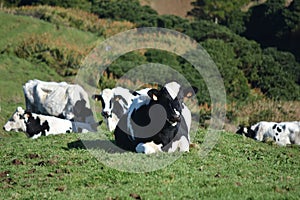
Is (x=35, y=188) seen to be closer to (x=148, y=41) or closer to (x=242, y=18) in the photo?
(x=148, y=41)

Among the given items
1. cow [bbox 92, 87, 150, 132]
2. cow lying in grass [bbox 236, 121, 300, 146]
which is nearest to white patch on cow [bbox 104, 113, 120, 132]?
cow [bbox 92, 87, 150, 132]

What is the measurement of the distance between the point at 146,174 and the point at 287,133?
12.8 meters

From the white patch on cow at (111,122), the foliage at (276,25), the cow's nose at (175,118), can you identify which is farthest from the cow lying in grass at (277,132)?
the foliage at (276,25)

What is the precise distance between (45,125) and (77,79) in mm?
15462

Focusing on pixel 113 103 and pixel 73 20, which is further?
pixel 73 20

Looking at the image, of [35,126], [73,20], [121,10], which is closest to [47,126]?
[35,126]

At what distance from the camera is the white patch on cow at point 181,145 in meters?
14.6

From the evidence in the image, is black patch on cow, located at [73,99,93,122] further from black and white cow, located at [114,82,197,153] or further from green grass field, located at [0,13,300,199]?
black and white cow, located at [114,82,197,153]

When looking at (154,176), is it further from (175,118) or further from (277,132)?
(277,132)

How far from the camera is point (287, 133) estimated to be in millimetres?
24375

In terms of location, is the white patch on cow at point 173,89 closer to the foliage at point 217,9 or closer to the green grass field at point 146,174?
the green grass field at point 146,174

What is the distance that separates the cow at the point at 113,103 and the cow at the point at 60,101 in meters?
1.56

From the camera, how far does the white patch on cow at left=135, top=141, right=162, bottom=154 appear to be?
14.0 meters

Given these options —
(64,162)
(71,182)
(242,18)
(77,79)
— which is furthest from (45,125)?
(242,18)
